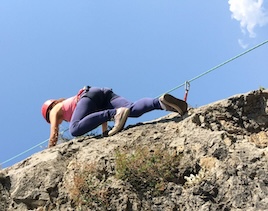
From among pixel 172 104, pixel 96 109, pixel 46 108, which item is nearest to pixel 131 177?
pixel 172 104

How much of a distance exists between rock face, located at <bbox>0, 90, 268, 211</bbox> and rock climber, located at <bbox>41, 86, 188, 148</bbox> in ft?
0.69

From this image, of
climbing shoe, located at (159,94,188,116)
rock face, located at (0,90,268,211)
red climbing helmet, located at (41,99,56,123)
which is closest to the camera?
rock face, located at (0,90,268,211)

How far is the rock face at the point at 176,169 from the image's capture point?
4.47 metres

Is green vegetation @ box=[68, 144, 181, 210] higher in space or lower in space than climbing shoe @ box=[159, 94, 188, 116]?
lower

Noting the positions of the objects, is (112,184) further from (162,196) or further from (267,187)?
(267,187)

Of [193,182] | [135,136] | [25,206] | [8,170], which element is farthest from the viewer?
[8,170]

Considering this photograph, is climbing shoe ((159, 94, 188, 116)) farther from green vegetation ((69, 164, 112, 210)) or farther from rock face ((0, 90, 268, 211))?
green vegetation ((69, 164, 112, 210))

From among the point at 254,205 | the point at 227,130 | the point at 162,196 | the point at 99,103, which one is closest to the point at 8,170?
the point at 99,103

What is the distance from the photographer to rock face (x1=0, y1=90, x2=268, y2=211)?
4469 millimetres

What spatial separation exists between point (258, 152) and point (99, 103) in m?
2.55

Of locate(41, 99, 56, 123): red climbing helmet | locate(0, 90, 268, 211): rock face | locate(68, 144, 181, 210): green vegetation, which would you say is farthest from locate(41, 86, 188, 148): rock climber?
locate(68, 144, 181, 210): green vegetation

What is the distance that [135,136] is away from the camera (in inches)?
223

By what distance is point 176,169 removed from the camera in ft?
16.1

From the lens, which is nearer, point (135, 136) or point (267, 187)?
point (267, 187)
